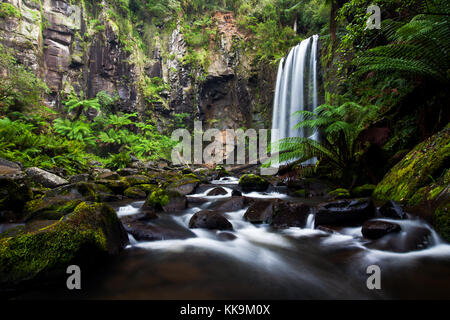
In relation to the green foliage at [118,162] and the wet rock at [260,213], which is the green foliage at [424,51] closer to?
the wet rock at [260,213]

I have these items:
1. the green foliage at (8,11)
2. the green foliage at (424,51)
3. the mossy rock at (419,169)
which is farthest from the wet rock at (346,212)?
the green foliage at (8,11)

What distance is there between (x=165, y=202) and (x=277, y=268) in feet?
9.02

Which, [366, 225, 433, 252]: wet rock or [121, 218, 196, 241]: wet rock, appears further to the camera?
[121, 218, 196, 241]: wet rock

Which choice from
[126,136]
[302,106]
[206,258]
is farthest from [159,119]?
[206,258]

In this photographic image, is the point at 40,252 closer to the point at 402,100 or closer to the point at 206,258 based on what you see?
the point at 206,258

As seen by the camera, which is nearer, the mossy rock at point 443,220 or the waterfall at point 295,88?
the mossy rock at point 443,220

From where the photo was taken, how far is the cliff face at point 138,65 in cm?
1554

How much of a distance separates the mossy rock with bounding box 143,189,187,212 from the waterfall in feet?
25.7

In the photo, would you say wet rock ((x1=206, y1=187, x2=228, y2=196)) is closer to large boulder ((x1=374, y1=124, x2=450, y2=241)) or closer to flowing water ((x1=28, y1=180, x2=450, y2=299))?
flowing water ((x1=28, y1=180, x2=450, y2=299))

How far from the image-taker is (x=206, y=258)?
82.6 inches

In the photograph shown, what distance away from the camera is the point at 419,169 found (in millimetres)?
2900

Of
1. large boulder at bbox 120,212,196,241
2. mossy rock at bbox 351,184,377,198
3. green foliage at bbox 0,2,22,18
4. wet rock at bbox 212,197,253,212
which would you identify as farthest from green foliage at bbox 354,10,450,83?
green foliage at bbox 0,2,22,18

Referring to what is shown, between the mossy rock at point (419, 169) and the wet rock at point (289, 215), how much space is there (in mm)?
1344

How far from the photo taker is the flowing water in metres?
1.47
